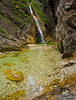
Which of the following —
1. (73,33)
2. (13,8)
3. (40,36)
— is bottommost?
(40,36)

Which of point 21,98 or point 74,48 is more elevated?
point 21,98

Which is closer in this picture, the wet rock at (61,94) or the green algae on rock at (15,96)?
the wet rock at (61,94)

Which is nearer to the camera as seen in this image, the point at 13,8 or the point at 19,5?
the point at 13,8

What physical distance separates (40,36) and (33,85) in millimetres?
18236

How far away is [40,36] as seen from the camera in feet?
66.2

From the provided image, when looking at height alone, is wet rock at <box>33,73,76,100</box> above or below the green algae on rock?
above

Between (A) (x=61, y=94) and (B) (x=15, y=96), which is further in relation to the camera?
(B) (x=15, y=96)

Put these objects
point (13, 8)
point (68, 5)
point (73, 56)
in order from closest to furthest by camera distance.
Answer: point (73, 56) < point (68, 5) < point (13, 8)

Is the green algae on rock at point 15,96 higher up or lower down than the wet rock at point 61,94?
lower down

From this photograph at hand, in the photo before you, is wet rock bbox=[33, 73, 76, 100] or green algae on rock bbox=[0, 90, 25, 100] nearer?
wet rock bbox=[33, 73, 76, 100]

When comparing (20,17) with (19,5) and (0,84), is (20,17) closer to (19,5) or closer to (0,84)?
(19,5)

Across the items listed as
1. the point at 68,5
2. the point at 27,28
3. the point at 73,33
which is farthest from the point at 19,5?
the point at 73,33

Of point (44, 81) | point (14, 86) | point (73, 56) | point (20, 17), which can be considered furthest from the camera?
point (20, 17)

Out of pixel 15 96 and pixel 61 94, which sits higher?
pixel 61 94
